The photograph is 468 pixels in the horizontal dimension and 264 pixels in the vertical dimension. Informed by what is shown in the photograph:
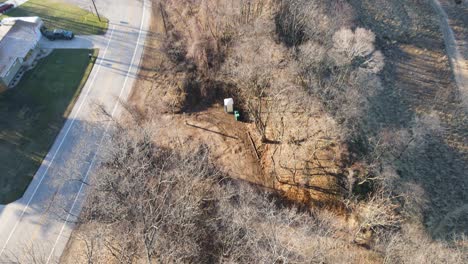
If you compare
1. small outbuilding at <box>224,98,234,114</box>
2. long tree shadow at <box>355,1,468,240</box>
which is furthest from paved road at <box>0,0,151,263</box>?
long tree shadow at <box>355,1,468,240</box>

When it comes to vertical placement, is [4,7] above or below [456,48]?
above

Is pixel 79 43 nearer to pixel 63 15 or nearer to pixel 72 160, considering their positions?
pixel 63 15

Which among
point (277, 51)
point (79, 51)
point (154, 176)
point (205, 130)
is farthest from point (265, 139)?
point (79, 51)

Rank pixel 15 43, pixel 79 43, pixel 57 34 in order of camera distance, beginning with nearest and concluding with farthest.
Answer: pixel 15 43, pixel 57 34, pixel 79 43

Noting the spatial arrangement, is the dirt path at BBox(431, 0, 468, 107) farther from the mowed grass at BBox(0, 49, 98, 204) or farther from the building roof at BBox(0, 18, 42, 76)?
the building roof at BBox(0, 18, 42, 76)

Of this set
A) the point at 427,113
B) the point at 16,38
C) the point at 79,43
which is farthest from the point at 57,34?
the point at 427,113

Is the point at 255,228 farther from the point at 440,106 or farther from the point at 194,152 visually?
the point at 440,106

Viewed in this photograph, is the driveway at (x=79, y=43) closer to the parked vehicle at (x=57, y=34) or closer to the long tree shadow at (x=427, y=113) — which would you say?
the parked vehicle at (x=57, y=34)
